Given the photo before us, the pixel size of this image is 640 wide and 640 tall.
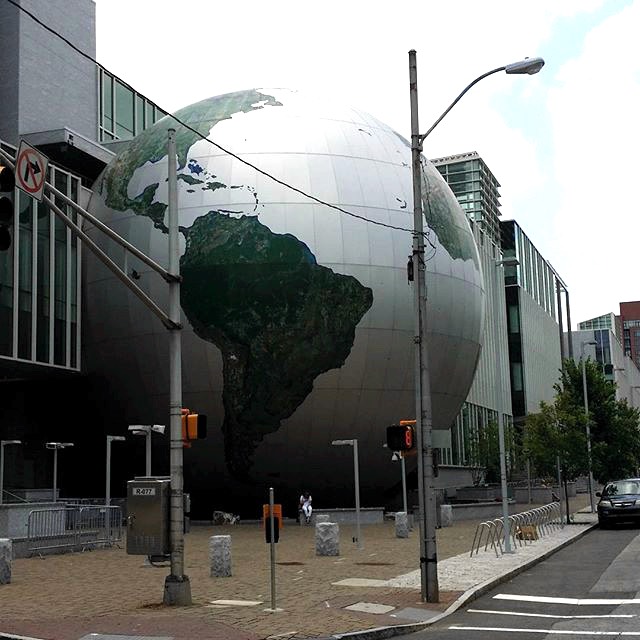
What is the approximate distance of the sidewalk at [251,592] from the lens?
39.5 ft

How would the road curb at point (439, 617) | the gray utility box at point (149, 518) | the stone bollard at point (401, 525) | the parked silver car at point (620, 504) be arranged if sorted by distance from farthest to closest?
the parked silver car at point (620, 504) → the stone bollard at point (401, 525) → the gray utility box at point (149, 518) → the road curb at point (439, 617)

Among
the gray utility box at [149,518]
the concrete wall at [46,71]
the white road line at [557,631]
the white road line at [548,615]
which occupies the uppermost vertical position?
the concrete wall at [46,71]

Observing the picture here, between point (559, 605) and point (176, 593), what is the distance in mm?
5795

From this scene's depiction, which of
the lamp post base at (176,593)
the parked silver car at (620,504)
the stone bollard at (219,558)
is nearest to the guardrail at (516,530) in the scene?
the parked silver car at (620,504)

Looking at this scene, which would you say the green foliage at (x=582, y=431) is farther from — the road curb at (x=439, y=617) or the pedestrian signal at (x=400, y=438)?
the pedestrian signal at (x=400, y=438)

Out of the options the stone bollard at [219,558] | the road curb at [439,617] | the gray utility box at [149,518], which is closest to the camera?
the road curb at [439,617]

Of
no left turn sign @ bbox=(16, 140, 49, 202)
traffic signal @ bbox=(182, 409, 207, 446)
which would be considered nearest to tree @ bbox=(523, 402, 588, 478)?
traffic signal @ bbox=(182, 409, 207, 446)

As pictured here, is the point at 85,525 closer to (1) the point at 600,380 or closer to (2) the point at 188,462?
(2) the point at 188,462

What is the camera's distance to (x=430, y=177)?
121 feet

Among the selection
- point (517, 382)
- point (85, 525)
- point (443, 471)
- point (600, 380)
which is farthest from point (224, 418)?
point (517, 382)

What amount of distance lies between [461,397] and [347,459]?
7156 mm

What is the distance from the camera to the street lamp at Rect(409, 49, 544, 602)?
14.7m

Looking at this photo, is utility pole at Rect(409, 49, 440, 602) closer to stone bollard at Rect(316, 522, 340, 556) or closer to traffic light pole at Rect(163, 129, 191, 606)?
traffic light pole at Rect(163, 129, 191, 606)

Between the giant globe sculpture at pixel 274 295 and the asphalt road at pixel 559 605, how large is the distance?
12.3 meters
